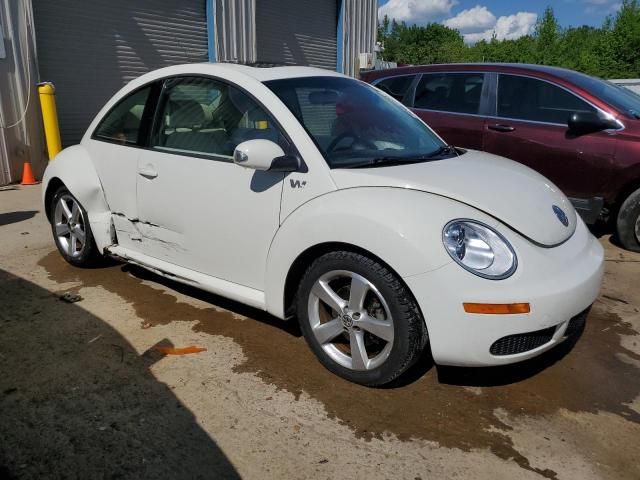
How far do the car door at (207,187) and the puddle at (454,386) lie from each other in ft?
1.41

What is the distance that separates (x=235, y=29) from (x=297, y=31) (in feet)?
7.55

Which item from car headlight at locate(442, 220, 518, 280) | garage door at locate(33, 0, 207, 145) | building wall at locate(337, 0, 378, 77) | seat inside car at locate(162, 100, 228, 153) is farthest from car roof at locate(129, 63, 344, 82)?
building wall at locate(337, 0, 378, 77)

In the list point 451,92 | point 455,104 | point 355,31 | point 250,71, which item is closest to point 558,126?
point 455,104

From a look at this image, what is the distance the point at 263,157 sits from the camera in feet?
9.05

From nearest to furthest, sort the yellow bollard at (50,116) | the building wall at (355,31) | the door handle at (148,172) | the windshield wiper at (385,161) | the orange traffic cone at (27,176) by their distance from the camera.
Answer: the windshield wiper at (385,161) → the door handle at (148,172) → the yellow bollard at (50,116) → the orange traffic cone at (27,176) → the building wall at (355,31)

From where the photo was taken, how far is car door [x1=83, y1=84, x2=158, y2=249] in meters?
3.66

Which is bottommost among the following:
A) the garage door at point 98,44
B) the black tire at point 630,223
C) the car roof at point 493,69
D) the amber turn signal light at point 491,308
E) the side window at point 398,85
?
the black tire at point 630,223

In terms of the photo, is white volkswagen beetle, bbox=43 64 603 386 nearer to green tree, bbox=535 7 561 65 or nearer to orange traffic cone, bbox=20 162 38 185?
orange traffic cone, bbox=20 162 38 185

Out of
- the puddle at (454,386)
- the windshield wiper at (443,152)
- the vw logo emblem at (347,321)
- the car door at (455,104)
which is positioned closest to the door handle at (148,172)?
the puddle at (454,386)

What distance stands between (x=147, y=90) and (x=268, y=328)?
5.97 ft

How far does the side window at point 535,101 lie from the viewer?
5.16 m

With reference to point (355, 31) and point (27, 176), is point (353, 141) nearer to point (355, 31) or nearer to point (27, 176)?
point (27, 176)

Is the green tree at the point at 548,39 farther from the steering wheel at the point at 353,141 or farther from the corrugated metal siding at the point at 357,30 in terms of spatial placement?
the steering wheel at the point at 353,141

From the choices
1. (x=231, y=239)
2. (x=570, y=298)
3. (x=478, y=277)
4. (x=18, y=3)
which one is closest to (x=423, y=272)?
(x=478, y=277)
